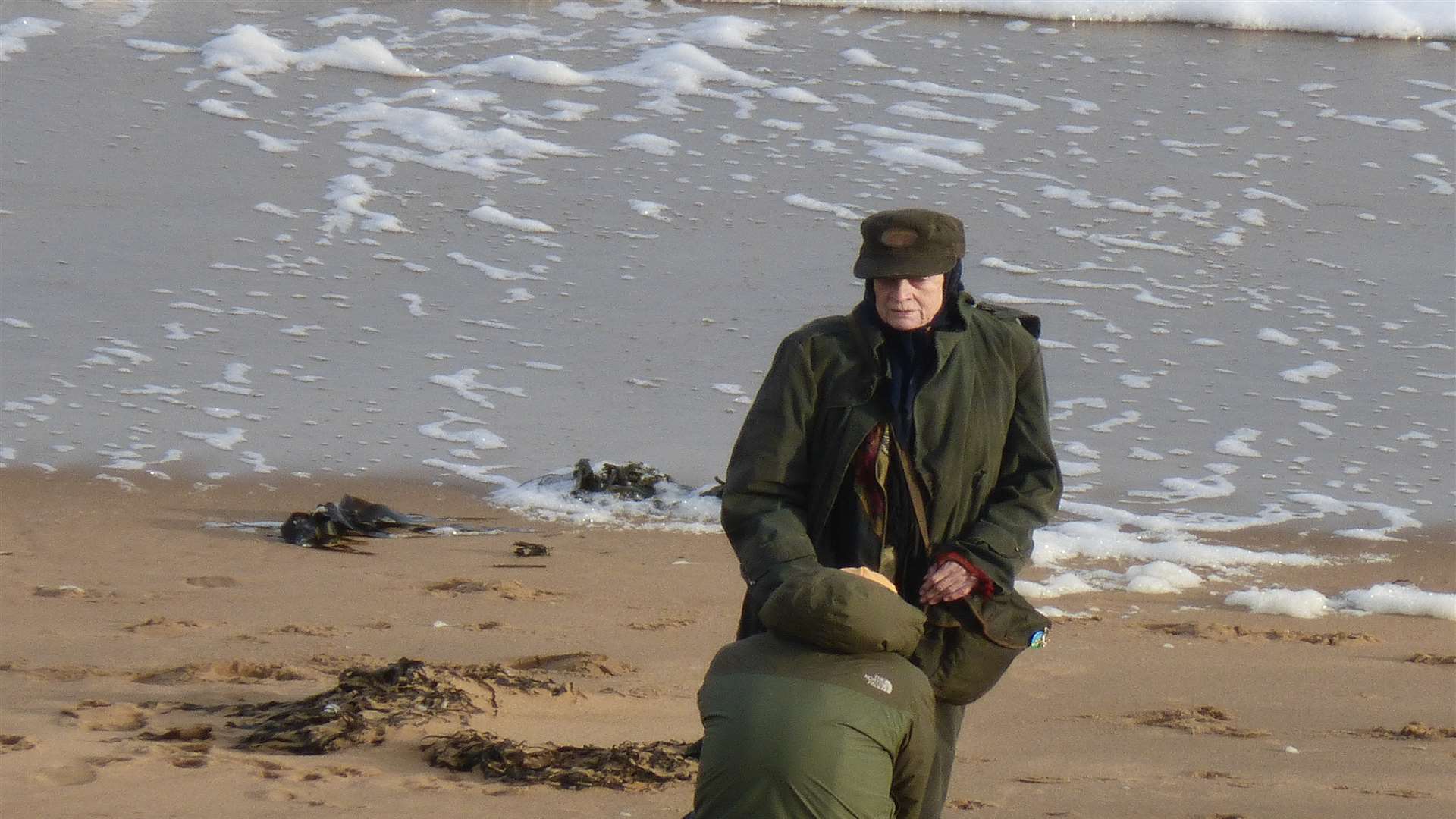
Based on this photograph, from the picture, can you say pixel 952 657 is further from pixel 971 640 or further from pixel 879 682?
pixel 879 682

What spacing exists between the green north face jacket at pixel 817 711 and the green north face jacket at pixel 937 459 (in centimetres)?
22

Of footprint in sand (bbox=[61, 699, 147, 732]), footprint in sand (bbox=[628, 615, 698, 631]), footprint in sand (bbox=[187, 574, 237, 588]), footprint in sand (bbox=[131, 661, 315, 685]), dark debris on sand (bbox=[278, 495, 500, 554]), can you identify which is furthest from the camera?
dark debris on sand (bbox=[278, 495, 500, 554])

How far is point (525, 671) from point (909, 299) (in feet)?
8.37

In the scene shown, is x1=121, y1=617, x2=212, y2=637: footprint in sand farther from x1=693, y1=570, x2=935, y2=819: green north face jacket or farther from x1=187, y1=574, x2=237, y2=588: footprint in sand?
x1=693, y1=570, x2=935, y2=819: green north face jacket

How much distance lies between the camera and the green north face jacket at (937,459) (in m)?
2.96

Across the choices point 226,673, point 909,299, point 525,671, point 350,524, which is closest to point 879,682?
point 909,299

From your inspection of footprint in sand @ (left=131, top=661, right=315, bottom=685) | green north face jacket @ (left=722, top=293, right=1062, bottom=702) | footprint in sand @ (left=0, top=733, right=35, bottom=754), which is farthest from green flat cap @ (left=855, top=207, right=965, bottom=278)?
footprint in sand @ (left=131, top=661, right=315, bottom=685)

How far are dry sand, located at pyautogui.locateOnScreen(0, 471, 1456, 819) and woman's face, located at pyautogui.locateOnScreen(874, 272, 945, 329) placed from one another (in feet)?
5.26

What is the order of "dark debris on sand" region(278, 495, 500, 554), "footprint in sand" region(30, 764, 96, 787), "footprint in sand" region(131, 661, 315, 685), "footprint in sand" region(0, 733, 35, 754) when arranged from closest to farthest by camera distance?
"footprint in sand" region(30, 764, 96, 787)
"footprint in sand" region(0, 733, 35, 754)
"footprint in sand" region(131, 661, 315, 685)
"dark debris on sand" region(278, 495, 500, 554)

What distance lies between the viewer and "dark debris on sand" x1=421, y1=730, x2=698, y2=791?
13.7 feet

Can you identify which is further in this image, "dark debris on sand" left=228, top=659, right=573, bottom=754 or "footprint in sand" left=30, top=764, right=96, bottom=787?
→ "dark debris on sand" left=228, top=659, right=573, bottom=754

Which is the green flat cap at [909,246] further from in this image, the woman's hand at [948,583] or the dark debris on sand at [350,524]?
the dark debris on sand at [350,524]

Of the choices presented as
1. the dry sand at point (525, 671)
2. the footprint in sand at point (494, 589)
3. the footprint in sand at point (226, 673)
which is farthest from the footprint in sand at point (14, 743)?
the footprint in sand at point (494, 589)

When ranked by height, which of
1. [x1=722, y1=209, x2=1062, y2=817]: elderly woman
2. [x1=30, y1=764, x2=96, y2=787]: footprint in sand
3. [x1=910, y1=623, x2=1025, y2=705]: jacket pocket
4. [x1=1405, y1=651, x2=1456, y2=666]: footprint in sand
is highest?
[x1=722, y1=209, x2=1062, y2=817]: elderly woman
